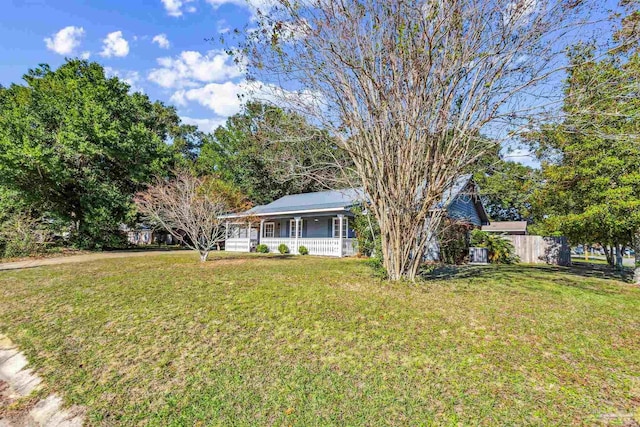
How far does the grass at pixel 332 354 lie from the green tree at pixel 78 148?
46.5 feet

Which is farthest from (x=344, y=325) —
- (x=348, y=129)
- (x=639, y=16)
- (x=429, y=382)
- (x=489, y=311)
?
(x=639, y=16)

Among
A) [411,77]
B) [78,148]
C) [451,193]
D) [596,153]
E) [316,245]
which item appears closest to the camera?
[411,77]

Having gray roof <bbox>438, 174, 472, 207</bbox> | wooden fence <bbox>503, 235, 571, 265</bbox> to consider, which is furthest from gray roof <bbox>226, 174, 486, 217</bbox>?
wooden fence <bbox>503, 235, 571, 265</bbox>

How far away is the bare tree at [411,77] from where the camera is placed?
7.12 metres

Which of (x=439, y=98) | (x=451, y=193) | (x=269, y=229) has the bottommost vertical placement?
(x=269, y=229)

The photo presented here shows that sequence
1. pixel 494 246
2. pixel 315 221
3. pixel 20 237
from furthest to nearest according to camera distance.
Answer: pixel 315 221 → pixel 494 246 → pixel 20 237

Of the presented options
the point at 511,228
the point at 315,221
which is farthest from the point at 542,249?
the point at 511,228

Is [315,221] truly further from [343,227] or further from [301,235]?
[343,227]

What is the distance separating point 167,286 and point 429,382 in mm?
6218

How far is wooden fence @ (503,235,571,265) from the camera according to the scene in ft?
56.4

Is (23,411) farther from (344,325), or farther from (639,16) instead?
(639,16)

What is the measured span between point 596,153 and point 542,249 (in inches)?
359

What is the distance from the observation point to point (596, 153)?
1006 centimetres

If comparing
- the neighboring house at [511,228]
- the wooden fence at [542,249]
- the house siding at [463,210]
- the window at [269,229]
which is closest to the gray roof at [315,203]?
the house siding at [463,210]
